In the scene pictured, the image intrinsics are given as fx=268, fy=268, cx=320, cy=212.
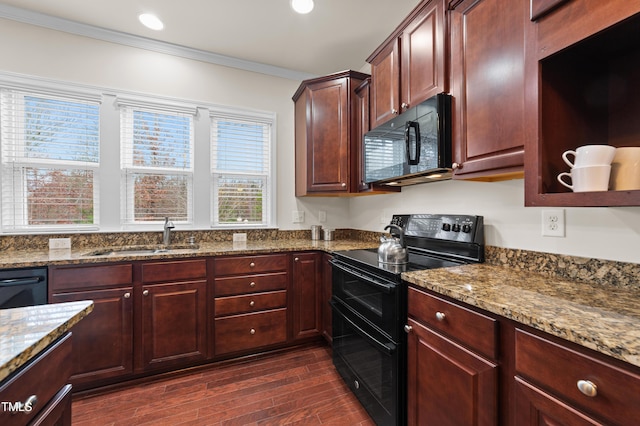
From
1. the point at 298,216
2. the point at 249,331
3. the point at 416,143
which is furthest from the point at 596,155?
the point at 298,216

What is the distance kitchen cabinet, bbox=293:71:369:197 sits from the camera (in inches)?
96.7

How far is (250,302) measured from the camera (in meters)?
2.25

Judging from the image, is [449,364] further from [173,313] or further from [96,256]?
[96,256]

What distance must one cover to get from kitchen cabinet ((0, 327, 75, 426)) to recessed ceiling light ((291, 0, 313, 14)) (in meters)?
2.36

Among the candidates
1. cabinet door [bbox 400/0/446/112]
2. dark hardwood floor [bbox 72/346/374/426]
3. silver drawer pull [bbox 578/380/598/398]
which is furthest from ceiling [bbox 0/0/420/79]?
dark hardwood floor [bbox 72/346/374/426]

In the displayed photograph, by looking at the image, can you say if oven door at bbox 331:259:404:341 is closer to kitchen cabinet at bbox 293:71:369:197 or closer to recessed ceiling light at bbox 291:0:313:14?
kitchen cabinet at bbox 293:71:369:197

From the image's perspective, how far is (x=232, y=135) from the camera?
2818mm

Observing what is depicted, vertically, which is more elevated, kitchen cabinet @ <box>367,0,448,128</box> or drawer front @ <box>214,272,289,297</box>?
kitchen cabinet @ <box>367,0,448,128</box>

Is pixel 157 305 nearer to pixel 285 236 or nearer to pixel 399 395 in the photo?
pixel 285 236

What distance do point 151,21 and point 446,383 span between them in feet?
10.5

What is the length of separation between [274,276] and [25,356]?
175 centimetres

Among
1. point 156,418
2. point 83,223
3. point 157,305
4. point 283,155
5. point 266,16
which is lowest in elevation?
point 156,418

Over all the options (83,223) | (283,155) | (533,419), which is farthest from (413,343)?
(83,223)

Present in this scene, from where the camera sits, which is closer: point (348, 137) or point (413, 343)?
point (413, 343)
